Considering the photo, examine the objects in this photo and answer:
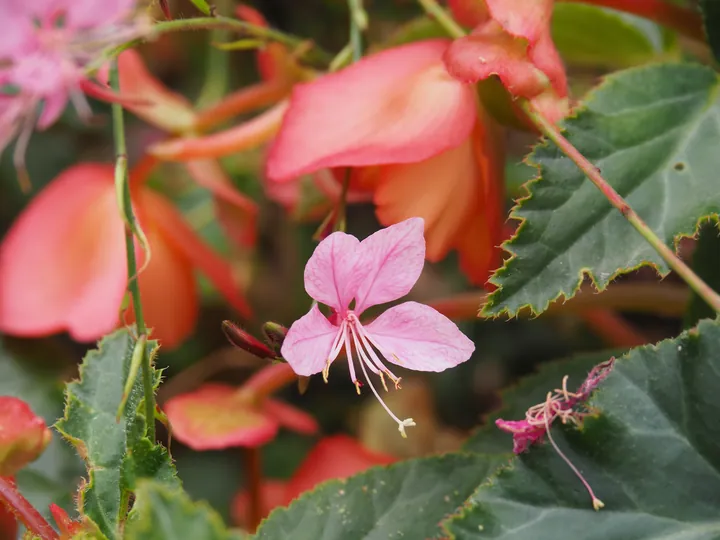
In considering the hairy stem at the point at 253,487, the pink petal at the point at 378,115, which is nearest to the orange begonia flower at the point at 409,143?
the pink petal at the point at 378,115

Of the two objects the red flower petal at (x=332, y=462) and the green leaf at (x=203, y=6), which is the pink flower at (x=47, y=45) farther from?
the red flower petal at (x=332, y=462)

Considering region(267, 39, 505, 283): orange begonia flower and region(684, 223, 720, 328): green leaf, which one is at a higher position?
region(267, 39, 505, 283): orange begonia flower

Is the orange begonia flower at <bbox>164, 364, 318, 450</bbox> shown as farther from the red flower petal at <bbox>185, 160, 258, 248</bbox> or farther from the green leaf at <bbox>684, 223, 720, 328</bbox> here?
the green leaf at <bbox>684, 223, 720, 328</bbox>

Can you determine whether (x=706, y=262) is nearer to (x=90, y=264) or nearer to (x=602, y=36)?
(x=602, y=36)

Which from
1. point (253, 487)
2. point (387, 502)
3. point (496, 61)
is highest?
point (496, 61)

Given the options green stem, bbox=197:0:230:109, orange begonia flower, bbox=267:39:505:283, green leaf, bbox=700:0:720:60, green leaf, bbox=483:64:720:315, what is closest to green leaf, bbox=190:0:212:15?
orange begonia flower, bbox=267:39:505:283

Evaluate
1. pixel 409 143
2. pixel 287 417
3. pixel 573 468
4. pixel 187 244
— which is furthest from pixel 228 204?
pixel 573 468
